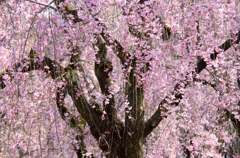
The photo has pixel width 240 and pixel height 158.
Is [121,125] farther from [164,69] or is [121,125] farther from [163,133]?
[163,133]

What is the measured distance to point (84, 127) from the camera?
17.3 feet

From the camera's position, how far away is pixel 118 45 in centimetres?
355

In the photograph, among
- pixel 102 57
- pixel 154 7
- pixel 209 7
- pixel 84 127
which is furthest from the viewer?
pixel 84 127

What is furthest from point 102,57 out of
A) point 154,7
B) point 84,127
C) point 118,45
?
point 84,127

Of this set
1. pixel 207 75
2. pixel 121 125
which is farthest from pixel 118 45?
pixel 207 75

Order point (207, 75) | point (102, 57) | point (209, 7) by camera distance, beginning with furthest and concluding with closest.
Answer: point (207, 75)
point (209, 7)
point (102, 57)

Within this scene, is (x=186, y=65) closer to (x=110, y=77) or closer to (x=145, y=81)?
(x=145, y=81)

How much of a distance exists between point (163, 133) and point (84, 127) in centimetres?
310

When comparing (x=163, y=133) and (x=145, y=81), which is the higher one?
(x=145, y=81)

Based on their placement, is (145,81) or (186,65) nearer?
(145,81)

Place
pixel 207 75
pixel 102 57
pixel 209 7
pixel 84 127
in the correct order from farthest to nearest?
pixel 207 75
pixel 84 127
pixel 209 7
pixel 102 57

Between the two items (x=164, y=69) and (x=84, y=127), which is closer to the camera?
(x=164, y=69)

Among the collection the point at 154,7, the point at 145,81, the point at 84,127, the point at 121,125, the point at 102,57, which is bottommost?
the point at 84,127

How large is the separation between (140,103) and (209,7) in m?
2.22
